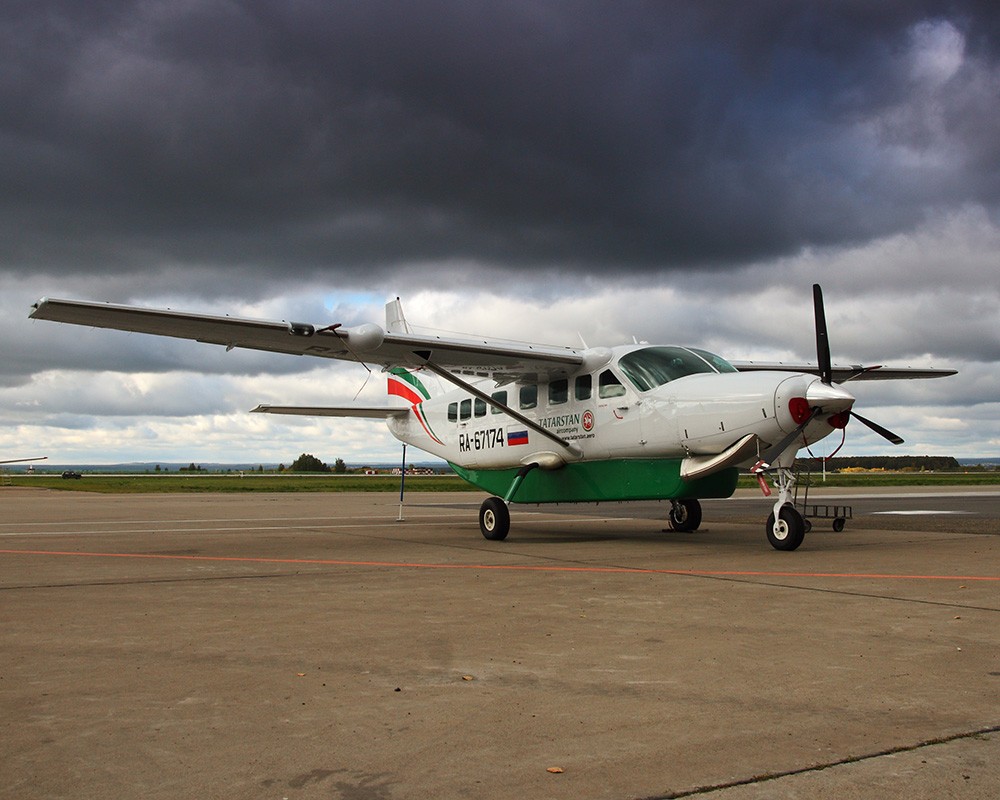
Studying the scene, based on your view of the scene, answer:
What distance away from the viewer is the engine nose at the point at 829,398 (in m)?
11.1

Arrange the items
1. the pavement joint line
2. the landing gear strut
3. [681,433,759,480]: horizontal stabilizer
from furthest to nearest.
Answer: [681,433,759,480]: horizontal stabilizer, the landing gear strut, the pavement joint line

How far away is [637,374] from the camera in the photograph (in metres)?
13.8

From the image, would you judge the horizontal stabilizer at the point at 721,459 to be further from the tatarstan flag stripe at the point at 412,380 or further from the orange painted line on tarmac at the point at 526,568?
the tatarstan flag stripe at the point at 412,380

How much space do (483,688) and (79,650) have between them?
8.91 feet

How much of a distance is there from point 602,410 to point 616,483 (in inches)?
47.8

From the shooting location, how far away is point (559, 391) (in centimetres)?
1533

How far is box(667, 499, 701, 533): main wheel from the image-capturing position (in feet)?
53.0

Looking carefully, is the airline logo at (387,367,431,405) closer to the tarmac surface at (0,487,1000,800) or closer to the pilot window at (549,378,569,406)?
the pilot window at (549,378,569,406)

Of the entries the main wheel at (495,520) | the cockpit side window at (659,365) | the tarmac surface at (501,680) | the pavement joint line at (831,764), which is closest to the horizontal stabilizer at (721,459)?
the cockpit side window at (659,365)

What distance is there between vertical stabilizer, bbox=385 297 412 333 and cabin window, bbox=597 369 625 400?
7.49 meters

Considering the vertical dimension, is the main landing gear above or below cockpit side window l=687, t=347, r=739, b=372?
below

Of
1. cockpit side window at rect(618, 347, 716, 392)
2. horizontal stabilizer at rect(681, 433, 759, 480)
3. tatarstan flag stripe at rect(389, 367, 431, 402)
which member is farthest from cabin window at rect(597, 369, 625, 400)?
tatarstan flag stripe at rect(389, 367, 431, 402)

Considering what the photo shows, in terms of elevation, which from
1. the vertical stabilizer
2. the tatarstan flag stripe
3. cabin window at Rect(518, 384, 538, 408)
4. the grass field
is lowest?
the grass field

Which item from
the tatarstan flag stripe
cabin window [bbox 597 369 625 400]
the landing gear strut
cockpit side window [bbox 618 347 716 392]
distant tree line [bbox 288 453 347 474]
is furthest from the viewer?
distant tree line [bbox 288 453 347 474]
